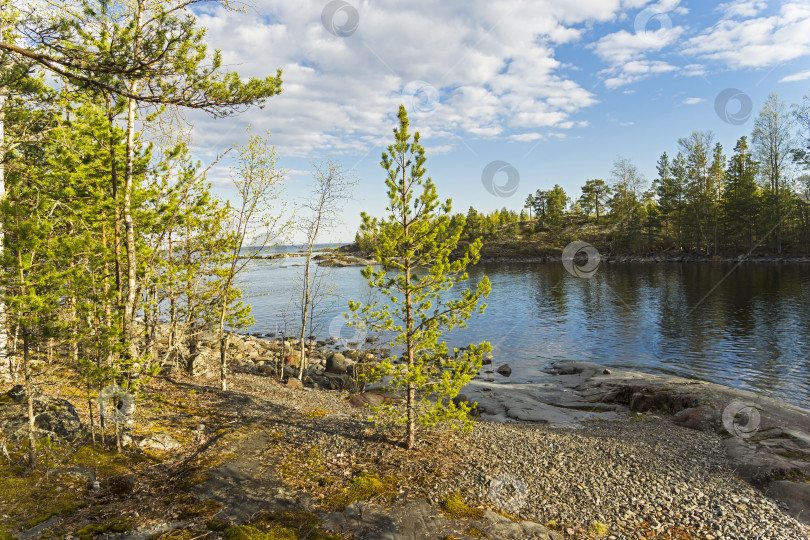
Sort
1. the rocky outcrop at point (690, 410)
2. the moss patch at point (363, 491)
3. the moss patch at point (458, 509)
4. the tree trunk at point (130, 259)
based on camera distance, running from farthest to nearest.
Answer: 1. the rocky outcrop at point (690, 410)
2. the tree trunk at point (130, 259)
3. the moss patch at point (363, 491)
4. the moss patch at point (458, 509)

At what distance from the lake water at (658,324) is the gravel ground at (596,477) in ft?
31.2

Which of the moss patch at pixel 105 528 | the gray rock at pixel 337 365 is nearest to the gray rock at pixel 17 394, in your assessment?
the moss patch at pixel 105 528

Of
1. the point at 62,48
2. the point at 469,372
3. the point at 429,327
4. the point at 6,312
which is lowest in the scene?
the point at 469,372

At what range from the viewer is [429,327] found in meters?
10.2

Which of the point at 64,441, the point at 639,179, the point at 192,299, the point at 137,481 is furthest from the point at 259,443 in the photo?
the point at 639,179

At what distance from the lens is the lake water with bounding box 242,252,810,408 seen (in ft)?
74.7

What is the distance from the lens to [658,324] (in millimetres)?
33656

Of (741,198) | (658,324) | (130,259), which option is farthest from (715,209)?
(130,259)

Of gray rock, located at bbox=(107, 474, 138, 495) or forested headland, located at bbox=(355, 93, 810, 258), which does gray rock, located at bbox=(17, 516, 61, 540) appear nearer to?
gray rock, located at bbox=(107, 474, 138, 495)

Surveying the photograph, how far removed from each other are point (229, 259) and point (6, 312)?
393 inches

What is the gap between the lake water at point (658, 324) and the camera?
896 inches

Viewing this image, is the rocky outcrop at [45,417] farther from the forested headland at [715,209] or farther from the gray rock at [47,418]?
the forested headland at [715,209]

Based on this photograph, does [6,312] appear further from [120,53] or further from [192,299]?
[192,299]

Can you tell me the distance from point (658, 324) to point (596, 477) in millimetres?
29446
